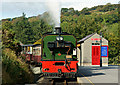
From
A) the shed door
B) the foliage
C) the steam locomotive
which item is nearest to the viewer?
the foliage

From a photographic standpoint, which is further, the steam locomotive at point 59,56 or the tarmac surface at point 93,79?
the steam locomotive at point 59,56

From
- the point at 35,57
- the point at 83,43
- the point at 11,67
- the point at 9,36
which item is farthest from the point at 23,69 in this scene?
the point at 83,43

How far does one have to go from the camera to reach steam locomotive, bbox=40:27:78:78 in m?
15.1

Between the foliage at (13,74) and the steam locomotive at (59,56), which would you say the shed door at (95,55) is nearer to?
the steam locomotive at (59,56)

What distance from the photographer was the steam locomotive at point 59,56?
15.1 m

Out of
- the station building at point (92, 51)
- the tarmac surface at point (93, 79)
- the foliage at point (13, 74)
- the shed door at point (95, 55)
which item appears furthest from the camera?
the station building at point (92, 51)

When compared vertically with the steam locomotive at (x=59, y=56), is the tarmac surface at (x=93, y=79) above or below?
below

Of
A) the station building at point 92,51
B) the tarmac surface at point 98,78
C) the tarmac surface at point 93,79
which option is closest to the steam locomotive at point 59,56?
the tarmac surface at point 93,79

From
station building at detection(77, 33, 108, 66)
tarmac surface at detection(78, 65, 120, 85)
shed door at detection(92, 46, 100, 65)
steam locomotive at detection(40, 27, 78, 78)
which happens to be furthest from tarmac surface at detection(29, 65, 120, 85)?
station building at detection(77, 33, 108, 66)

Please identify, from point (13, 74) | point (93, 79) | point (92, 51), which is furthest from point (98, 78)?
point (92, 51)

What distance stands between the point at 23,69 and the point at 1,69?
341 cm

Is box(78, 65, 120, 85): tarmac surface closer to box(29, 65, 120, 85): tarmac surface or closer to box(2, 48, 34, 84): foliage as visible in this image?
box(29, 65, 120, 85): tarmac surface

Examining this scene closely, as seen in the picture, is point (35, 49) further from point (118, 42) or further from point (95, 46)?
point (118, 42)

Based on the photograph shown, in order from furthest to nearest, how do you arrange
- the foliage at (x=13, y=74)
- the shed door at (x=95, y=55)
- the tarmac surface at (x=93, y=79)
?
1. the shed door at (x=95, y=55)
2. the tarmac surface at (x=93, y=79)
3. the foliage at (x=13, y=74)
